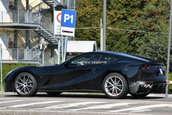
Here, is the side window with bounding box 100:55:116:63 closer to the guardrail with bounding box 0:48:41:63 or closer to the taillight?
the taillight

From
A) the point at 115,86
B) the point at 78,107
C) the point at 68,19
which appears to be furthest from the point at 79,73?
the point at 68,19

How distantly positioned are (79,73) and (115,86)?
1302mm

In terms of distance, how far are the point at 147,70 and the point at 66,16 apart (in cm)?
1176

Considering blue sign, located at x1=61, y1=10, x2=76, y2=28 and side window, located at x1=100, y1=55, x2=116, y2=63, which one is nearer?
side window, located at x1=100, y1=55, x2=116, y2=63

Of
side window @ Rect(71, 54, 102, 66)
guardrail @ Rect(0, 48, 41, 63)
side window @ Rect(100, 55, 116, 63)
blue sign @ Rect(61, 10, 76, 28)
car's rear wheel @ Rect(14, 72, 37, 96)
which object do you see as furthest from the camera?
guardrail @ Rect(0, 48, 41, 63)

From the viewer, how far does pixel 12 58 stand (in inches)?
2072

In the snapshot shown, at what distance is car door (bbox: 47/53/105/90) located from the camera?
18.9m

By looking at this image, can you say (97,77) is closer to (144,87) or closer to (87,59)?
(87,59)

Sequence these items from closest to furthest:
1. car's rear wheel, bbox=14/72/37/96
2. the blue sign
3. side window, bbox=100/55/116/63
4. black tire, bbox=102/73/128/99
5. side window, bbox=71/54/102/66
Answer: black tire, bbox=102/73/128/99
side window, bbox=100/55/116/63
side window, bbox=71/54/102/66
car's rear wheel, bbox=14/72/37/96
the blue sign

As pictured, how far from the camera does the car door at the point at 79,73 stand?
1886 cm

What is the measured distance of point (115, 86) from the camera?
18.2 meters

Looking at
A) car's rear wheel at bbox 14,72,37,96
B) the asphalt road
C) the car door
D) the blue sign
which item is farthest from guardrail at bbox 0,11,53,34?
the asphalt road

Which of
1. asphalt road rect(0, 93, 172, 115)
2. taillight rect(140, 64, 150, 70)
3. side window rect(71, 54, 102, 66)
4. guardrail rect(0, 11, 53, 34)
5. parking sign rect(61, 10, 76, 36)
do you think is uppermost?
guardrail rect(0, 11, 53, 34)

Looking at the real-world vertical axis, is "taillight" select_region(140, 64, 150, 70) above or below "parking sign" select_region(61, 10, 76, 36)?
below
